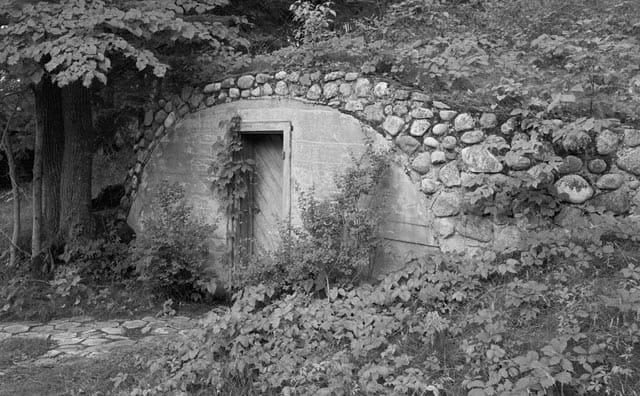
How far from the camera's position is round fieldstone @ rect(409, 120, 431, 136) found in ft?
18.1

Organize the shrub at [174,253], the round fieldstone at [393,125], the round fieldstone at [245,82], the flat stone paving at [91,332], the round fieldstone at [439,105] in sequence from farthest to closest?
the round fieldstone at [245,82] → the shrub at [174,253] → the round fieldstone at [393,125] → the round fieldstone at [439,105] → the flat stone paving at [91,332]

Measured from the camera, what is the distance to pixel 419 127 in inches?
218

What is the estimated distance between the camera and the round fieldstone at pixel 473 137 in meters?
5.22

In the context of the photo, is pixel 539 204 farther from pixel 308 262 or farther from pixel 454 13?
pixel 454 13

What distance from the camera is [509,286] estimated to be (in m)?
4.35

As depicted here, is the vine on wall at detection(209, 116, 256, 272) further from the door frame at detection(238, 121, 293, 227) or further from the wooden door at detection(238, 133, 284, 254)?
the door frame at detection(238, 121, 293, 227)

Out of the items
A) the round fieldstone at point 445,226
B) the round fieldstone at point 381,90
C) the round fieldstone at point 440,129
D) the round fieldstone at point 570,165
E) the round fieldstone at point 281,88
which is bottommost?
the round fieldstone at point 445,226

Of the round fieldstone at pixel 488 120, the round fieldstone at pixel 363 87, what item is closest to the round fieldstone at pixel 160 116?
the round fieldstone at pixel 363 87

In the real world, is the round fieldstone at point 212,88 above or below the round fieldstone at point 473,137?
above

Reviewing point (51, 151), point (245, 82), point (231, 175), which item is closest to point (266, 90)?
point (245, 82)

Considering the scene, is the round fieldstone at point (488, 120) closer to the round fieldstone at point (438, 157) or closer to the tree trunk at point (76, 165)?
the round fieldstone at point (438, 157)

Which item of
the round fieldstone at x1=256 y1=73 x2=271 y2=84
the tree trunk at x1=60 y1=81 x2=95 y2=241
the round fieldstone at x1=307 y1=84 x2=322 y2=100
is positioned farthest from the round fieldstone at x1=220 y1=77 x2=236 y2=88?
the tree trunk at x1=60 y1=81 x2=95 y2=241

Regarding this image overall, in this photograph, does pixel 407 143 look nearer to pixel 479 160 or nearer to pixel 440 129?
pixel 440 129

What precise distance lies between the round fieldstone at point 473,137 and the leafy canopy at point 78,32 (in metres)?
2.85
